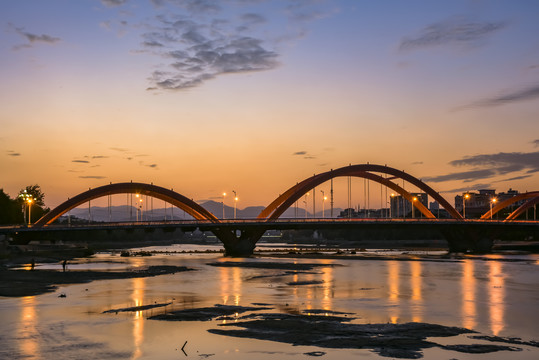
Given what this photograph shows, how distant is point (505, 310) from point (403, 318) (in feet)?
22.5

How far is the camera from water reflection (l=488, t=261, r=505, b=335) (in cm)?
2666

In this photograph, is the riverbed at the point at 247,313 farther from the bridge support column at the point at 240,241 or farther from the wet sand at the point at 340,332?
the bridge support column at the point at 240,241

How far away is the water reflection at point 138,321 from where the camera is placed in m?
21.2

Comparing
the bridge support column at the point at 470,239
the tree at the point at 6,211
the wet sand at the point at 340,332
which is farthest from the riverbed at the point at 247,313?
the tree at the point at 6,211

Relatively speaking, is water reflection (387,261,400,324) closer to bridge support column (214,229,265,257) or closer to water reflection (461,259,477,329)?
water reflection (461,259,477,329)

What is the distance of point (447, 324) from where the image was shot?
26469mm

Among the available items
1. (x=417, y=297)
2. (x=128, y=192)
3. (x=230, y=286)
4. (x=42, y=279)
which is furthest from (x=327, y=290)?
(x=128, y=192)

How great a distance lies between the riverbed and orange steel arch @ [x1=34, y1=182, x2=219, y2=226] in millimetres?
48202

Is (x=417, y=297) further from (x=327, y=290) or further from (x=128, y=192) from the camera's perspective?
(x=128, y=192)

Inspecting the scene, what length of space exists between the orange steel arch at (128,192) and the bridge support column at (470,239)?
Result: 1675 inches

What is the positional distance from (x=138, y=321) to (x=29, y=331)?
4403 millimetres

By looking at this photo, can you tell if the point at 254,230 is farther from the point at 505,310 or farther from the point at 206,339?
the point at 206,339

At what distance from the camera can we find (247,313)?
29.2 m

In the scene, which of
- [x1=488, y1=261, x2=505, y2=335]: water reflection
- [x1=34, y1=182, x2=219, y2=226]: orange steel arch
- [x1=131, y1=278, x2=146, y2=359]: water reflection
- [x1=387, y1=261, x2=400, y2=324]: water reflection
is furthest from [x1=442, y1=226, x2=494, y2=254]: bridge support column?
[x1=131, y1=278, x2=146, y2=359]: water reflection
